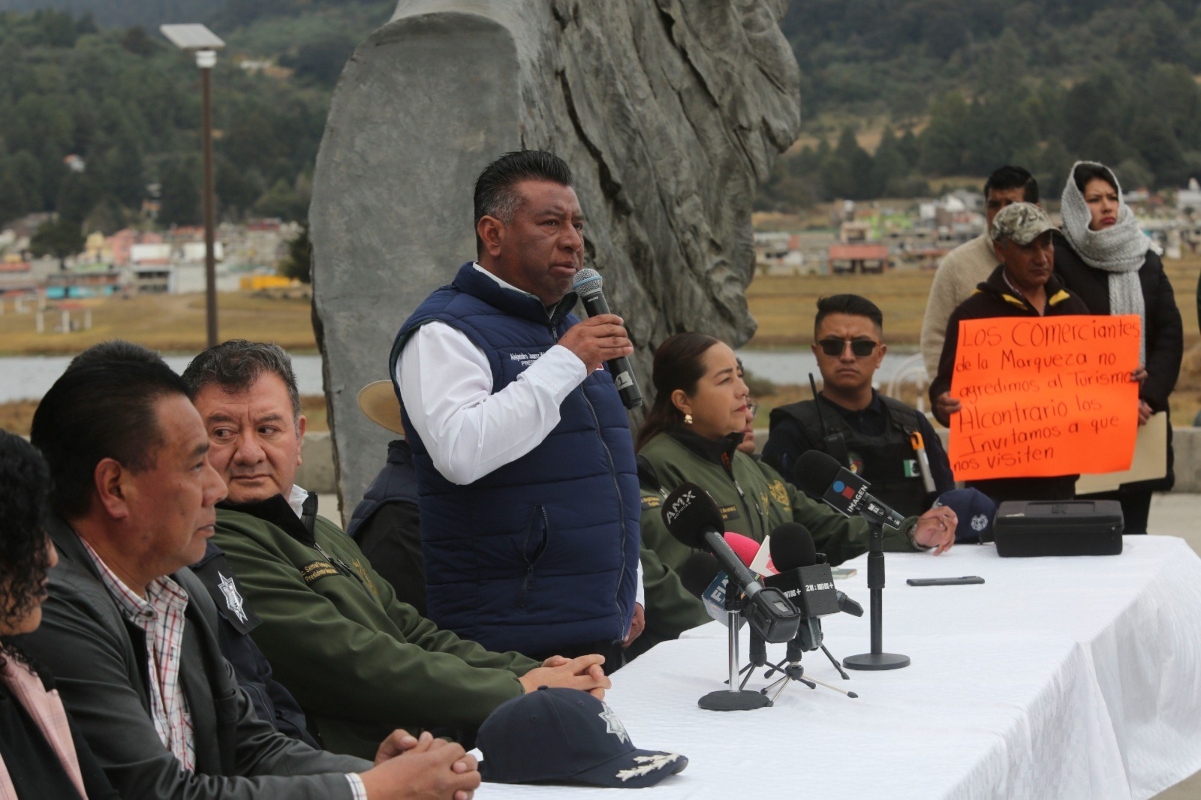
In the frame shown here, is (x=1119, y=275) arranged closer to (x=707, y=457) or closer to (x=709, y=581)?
(x=707, y=457)

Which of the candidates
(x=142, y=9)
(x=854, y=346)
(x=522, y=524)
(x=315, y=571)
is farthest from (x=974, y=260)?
(x=142, y=9)

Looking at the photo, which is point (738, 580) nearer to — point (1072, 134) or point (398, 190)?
point (398, 190)

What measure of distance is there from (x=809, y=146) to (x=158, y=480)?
59.9 feet

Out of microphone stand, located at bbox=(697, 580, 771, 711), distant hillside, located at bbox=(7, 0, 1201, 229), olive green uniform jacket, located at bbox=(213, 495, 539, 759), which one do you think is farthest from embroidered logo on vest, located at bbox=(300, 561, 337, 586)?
distant hillside, located at bbox=(7, 0, 1201, 229)

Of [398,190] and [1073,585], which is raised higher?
[398,190]

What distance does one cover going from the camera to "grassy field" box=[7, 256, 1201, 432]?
44.8 feet

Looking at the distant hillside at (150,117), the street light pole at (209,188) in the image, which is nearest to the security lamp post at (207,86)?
the street light pole at (209,188)

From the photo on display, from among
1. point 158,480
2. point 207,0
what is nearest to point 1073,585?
point 158,480

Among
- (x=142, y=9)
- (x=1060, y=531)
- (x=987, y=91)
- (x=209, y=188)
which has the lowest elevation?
(x=1060, y=531)

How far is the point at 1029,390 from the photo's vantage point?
477 centimetres

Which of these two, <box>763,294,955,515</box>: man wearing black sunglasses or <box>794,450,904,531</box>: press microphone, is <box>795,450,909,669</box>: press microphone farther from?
<box>763,294,955,515</box>: man wearing black sunglasses

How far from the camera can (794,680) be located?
2658 millimetres

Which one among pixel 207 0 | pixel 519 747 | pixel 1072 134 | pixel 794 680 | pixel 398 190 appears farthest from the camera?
pixel 207 0

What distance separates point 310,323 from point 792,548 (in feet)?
35.1
